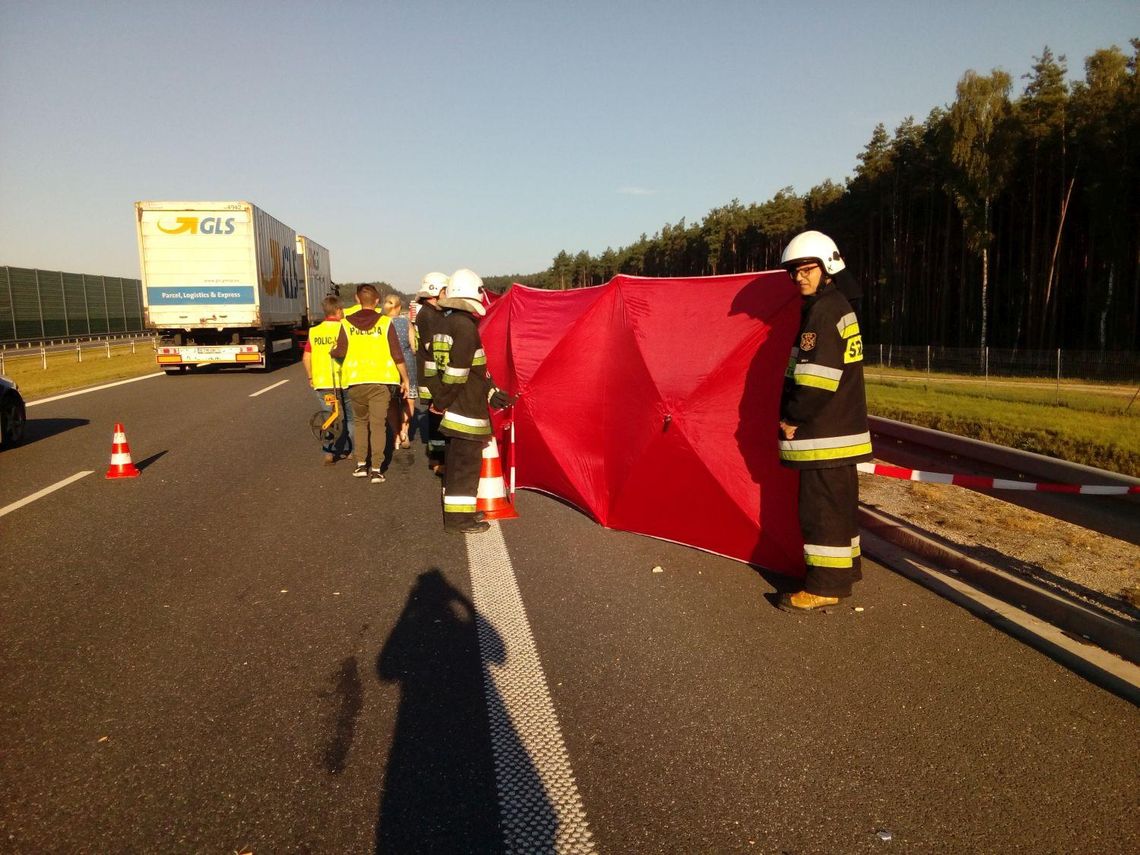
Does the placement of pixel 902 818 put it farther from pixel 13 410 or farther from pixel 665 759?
pixel 13 410

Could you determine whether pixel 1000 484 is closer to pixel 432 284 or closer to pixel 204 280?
pixel 432 284

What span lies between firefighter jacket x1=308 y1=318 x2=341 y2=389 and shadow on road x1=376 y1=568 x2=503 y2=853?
5515 millimetres

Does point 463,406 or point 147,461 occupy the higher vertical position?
point 463,406

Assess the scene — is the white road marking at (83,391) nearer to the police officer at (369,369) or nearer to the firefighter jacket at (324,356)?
the firefighter jacket at (324,356)

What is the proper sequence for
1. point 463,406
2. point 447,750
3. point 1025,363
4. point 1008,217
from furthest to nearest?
point 1008,217
point 1025,363
point 463,406
point 447,750

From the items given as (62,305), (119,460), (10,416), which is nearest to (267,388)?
(10,416)

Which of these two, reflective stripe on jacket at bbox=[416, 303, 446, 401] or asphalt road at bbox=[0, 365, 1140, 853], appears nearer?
asphalt road at bbox=[0, 365, 1140, 853]

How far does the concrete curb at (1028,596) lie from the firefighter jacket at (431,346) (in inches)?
148

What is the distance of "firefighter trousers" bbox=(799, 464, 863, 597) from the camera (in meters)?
4.48

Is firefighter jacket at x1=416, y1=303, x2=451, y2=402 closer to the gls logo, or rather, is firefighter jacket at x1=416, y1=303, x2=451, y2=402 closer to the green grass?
the green grass

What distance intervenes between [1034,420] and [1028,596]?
874 centimetres

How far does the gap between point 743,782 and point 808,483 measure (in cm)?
215

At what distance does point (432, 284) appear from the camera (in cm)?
844

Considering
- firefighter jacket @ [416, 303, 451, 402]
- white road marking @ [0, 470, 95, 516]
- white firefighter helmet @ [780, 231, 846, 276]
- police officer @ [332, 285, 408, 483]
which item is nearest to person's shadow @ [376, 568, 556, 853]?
firefighter jacket @ [416, 303, 451, 402]
